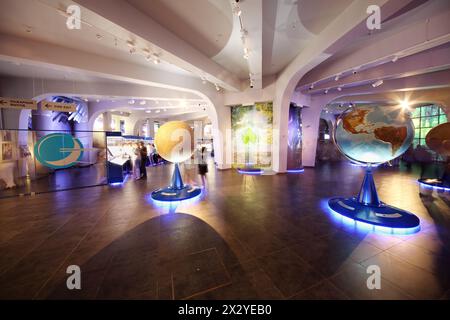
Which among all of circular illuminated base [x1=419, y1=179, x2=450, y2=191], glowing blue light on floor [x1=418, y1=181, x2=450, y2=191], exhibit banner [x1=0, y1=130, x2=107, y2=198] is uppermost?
exhibit banner [x1=0, y1=130, x2=107, y2=198]

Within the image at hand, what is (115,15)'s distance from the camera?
3766 mm

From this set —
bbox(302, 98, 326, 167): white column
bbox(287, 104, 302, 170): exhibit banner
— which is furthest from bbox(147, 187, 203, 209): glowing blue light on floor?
bbox(302, 98, 326, 167): white column

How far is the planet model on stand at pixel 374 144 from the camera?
342cm

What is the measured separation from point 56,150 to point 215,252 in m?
6.81

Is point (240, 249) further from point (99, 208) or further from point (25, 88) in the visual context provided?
point (25, 88)

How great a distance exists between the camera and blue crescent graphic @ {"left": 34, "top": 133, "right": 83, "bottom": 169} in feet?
18.4

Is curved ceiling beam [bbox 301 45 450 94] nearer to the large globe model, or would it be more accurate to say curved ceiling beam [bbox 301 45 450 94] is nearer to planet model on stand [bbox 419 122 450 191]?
planet model on stand [bbox 419 122 450 191]

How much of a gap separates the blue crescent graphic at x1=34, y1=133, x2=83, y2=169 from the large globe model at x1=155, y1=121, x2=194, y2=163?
139 inches

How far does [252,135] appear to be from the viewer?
10.6 metres

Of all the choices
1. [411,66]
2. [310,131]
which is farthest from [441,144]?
[310,131]

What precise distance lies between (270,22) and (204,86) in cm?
535

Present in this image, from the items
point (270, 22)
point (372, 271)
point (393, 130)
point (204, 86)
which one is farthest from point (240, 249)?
point (204, 86)

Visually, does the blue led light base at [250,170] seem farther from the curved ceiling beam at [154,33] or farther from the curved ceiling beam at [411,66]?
the curved ceiling beam at [411,66]

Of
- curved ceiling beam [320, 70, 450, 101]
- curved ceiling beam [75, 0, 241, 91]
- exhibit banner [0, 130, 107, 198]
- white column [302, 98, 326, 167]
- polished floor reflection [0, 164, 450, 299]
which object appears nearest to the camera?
polished floor reflection [0, 164, 450, 299]
